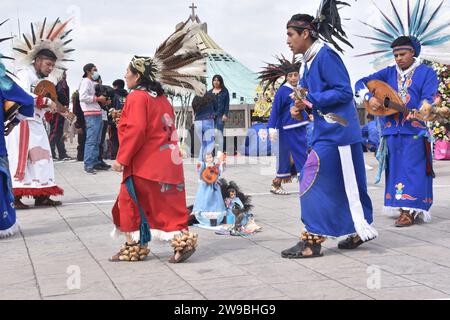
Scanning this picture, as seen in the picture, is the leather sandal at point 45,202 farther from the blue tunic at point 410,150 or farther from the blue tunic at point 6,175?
the blue tunic at point 410,150

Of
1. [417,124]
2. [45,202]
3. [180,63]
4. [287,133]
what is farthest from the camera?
[287,133]

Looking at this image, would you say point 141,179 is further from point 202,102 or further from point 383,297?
point 202,102

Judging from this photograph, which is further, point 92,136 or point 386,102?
point 92,136

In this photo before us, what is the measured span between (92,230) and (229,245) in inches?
66.6

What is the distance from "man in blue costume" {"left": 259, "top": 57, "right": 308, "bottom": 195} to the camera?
1017 cm

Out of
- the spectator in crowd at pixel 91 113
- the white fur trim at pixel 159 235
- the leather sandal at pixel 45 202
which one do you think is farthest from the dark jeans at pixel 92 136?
the white fur trim at pixel 159 235

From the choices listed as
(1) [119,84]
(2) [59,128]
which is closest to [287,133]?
(1) [119,84]

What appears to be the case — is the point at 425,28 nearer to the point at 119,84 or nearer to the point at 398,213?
the point at 398,213

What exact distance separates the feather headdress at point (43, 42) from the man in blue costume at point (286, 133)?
2.79m

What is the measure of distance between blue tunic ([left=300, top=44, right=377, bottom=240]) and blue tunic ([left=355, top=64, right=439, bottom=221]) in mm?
1549

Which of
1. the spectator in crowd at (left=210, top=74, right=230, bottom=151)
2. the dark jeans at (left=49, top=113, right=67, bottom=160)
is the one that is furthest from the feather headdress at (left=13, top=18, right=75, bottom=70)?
the dark jeans at (left=49, top=113, right=67, bottom=160)

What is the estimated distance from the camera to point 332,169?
5906 mm

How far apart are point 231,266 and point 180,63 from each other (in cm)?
178

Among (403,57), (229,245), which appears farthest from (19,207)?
(403,57)
